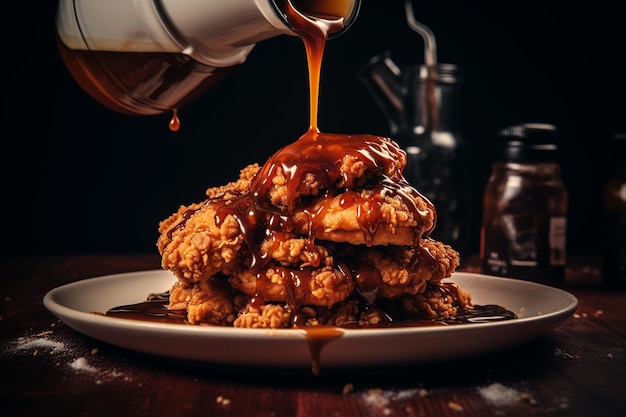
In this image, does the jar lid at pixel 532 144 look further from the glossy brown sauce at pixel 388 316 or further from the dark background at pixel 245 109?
the dark background at pixel 245 109

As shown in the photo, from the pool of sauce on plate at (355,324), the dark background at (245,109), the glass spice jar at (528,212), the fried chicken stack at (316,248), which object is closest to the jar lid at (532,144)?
the glass spice jar at (528,212)

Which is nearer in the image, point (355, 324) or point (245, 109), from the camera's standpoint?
point (355, 324)

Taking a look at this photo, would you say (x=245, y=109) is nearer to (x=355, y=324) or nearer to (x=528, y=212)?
(x=528, y=212)

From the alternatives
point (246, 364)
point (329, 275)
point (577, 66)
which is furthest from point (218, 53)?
point (577, 66)

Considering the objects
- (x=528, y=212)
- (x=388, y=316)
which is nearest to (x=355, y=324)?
(x=388, y=316)

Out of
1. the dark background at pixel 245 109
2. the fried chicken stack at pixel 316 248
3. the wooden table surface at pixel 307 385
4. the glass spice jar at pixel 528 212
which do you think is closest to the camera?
the wooden table surface at pixel 307 385

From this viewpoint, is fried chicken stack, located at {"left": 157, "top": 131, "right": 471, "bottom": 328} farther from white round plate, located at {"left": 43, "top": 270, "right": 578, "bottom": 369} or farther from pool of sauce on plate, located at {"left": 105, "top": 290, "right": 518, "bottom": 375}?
white round plate, located at {"left": 43, "top": 270, "right": 578, "bottom": 369}

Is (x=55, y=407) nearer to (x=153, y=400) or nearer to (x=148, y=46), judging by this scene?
(x=153, y=400)
